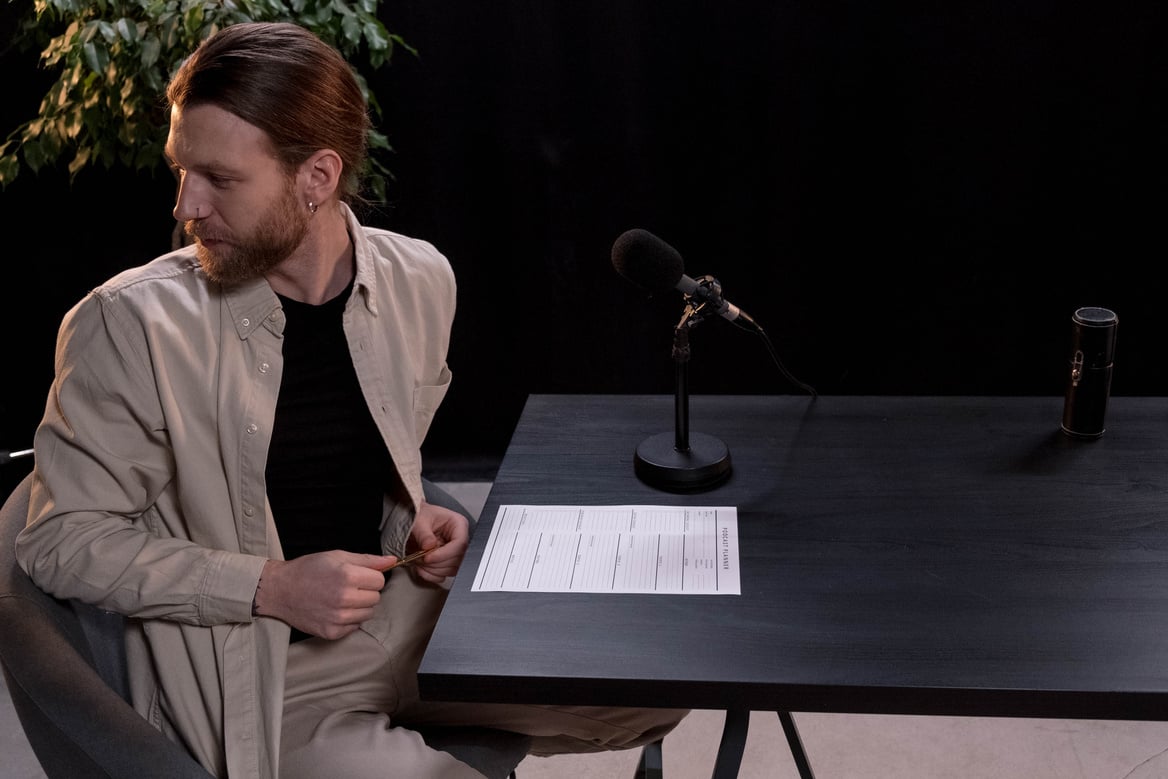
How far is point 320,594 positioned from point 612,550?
1.24 ft

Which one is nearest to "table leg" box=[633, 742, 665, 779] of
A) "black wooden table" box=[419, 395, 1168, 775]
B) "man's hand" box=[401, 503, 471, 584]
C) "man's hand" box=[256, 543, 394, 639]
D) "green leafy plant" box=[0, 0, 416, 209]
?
"black wooden table" box=[419, 395, 1168, 775]

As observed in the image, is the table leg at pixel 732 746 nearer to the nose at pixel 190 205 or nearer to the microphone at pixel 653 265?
the microphone at pixel 653 265

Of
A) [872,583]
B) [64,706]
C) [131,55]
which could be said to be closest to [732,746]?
[872,583]

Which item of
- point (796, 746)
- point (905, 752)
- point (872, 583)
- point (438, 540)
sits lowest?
point (905, 752)

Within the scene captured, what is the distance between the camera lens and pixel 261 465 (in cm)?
147

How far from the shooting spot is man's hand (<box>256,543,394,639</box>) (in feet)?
4.59

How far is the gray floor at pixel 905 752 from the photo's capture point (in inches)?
83.9

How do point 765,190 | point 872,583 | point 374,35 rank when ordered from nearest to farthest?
1. point 872,583
2. point 374,35
3. point 765,190

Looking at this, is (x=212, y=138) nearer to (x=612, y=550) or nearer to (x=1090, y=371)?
(x=612, y=550)

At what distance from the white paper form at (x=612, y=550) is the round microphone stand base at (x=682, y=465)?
59mm

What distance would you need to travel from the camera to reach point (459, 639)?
50.0 inches

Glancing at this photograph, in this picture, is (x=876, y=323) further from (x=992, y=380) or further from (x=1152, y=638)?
(x=1152, y=638)

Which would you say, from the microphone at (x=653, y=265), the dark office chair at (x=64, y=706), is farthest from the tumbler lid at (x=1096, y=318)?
the dark office chair at (x=64, y=706)

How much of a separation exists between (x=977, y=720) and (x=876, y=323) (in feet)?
3.85
